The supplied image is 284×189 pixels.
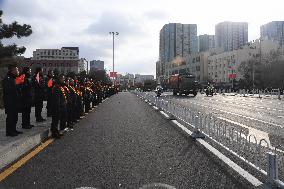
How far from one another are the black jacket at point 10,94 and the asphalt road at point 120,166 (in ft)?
4.46

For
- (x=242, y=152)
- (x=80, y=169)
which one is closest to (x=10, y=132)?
(x=80, y=169)

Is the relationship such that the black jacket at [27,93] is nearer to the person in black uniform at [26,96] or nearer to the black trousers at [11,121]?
the person in black uniform at [26,96]

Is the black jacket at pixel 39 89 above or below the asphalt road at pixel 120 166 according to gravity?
above

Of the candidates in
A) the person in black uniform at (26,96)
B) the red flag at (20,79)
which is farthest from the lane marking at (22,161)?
the person in black uniform at (26,96)

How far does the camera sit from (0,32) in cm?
3466

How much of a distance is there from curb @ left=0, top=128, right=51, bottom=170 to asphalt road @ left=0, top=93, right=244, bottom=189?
0.37 meters

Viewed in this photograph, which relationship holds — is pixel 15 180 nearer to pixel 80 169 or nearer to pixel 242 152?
pixel 80 169

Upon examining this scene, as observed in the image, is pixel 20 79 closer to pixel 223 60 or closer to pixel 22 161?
pixel 22 161

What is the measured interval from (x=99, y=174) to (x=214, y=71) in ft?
514

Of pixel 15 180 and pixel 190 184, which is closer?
pixel 190 184

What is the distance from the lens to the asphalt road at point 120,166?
6.47m

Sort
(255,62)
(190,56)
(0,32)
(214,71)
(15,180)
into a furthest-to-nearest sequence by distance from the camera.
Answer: (190,56) → (214,71) → (255,62) → (0,32) → (15,180)

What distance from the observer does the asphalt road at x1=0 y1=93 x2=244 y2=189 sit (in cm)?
647

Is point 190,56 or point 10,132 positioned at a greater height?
point 190,56
